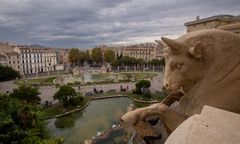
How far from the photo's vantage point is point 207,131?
4.25 feet

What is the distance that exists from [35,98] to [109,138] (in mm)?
12770

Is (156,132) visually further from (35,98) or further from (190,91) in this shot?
(35,98)

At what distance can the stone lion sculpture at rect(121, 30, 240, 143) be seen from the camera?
91.0 inches

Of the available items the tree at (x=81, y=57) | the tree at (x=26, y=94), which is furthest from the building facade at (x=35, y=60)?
the tree at (x=26, y=94)

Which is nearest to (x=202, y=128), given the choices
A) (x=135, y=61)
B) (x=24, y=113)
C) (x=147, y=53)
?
(x=24, y=113)

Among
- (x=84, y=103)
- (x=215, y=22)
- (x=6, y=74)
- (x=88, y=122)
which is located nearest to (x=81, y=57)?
(x=6, y=74)

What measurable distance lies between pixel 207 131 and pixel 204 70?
122 cm

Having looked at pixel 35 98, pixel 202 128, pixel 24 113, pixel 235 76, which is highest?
pixel 235 76

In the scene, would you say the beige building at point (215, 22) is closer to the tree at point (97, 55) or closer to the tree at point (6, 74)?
the tree at point (6, 74)

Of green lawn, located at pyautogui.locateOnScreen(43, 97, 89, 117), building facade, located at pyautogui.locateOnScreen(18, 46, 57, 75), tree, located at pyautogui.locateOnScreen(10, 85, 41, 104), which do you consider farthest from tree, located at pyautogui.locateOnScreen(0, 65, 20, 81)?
tree, located at pyautogui.locateOnScreen(10, 85, 41, 104)

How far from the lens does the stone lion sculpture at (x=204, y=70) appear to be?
2312 mm

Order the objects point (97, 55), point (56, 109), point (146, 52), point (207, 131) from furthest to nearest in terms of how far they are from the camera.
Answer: point (146, 52) < point (97, 55) < point (56, 109) < point (207, 131)

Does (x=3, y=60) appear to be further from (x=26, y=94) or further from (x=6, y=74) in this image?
(x=26, y=94)

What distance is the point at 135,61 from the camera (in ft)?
183
